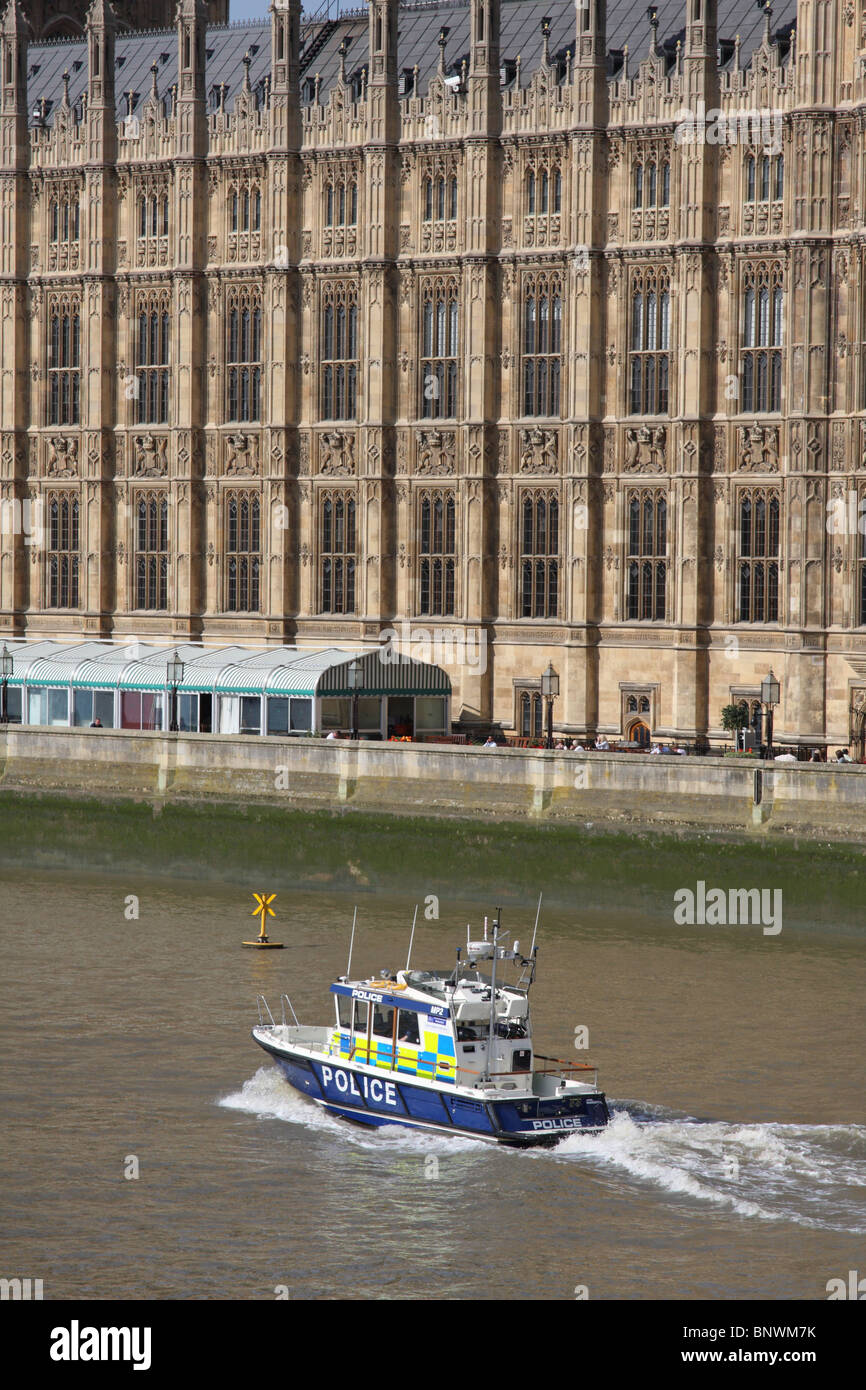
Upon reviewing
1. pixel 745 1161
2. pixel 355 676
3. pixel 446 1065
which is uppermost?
pixel 355 676

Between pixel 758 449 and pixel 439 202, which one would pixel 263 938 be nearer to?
pixel 758 449

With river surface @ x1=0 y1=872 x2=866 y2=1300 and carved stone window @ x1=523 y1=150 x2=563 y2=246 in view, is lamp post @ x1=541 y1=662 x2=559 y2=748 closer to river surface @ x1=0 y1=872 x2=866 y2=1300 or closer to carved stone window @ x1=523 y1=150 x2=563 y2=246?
carved stone window @ x1=523 y1=150 x2=563 y2=246

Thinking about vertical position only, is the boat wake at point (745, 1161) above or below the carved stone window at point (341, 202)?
below

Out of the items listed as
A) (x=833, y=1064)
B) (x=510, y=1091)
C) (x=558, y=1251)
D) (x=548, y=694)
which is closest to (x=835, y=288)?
(x=548, y=694)

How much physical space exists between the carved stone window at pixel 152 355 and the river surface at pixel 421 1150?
124 feet

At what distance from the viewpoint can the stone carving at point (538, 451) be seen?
79.7 meters

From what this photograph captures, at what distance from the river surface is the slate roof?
38.2 meters

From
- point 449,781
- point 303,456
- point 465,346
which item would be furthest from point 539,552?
point 449,781

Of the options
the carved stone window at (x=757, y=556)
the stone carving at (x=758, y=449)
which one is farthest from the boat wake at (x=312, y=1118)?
the stone carving at (x=758, y=449)

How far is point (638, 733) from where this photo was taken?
78.0 meters

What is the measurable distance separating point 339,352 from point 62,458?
14131 millimetres

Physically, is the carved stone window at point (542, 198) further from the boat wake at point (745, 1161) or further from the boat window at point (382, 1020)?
the boat wake at point (745, 1161)

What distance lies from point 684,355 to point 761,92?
903 centimetres
